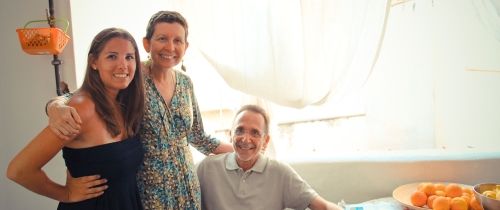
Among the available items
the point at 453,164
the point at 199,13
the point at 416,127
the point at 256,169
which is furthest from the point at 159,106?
the point at 416,127

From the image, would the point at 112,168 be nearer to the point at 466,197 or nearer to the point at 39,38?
the point at 39,38

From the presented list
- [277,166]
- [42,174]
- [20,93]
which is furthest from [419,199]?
[20,93]

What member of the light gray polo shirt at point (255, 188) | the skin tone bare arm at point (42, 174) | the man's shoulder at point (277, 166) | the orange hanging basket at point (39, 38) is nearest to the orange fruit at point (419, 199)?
the light gray polo shirt at point (255, 188)

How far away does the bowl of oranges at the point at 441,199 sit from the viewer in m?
1.38

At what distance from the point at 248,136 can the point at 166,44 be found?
21.7 inches

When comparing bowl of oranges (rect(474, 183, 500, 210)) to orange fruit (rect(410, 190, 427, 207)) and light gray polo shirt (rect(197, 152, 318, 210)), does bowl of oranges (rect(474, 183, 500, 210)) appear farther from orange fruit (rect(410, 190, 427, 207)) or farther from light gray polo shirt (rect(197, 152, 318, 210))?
light gray polo shirt (rect(197, 152, 318, 210))

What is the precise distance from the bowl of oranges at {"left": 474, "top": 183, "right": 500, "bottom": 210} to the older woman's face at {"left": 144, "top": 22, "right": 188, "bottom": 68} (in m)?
1.30

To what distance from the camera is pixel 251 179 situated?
162 cm

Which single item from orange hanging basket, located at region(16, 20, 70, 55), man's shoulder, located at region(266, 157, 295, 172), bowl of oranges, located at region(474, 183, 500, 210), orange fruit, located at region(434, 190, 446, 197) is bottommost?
orange fruit, located at region(434, 190, 446, 197)

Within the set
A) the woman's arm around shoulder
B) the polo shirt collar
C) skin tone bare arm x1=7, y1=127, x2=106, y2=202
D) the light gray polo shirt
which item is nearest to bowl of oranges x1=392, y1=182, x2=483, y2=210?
the light gray polo shirt

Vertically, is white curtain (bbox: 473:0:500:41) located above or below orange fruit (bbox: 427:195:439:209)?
above

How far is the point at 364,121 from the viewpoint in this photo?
2814 millimetres

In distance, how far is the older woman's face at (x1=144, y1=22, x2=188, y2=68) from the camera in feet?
4.67

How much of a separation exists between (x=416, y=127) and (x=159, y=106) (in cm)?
221
